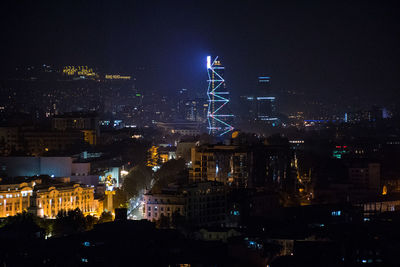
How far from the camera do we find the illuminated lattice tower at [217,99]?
1828 inches

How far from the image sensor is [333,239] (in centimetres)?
1648

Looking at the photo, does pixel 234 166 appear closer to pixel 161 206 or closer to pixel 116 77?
pixel 161 206

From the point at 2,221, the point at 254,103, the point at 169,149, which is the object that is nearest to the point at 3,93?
the point at 169,149

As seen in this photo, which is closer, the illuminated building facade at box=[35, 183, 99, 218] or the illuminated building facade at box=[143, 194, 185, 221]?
the illuminated building facade at box=[143, 194, 185, 221]

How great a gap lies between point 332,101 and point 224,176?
205 feet

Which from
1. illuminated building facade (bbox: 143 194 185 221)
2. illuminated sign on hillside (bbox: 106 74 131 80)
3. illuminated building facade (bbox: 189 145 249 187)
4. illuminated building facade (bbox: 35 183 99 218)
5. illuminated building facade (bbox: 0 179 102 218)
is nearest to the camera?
illuminated building facade (bbox: 143 194 185 221)

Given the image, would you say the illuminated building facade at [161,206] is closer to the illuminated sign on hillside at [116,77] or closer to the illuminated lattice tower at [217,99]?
the illuminated lattice tower at [217,99]

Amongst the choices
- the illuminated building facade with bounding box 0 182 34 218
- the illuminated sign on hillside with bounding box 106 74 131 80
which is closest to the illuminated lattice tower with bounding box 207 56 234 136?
the illuminated sign on hillside with bounding box 106 74 131 80

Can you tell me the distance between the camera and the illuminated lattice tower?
152 feet

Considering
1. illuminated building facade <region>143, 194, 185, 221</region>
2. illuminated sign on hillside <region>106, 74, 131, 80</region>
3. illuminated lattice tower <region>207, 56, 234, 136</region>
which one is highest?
illuminated sign on hillside <region>106, 74, 131, 80</region>

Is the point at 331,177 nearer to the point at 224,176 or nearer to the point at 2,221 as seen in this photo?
the point at 224,176

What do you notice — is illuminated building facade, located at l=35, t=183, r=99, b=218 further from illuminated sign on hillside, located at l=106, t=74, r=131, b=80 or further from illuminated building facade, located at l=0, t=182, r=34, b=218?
illuminated sign on hillside, located at l=106, t=74, r=131, b=80

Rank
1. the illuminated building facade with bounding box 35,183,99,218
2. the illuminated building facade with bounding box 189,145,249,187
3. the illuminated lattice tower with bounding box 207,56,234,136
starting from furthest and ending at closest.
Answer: the illuminated lattice tower with bounding box 207,56,234,136, the illuminated building facade with bounding box 189,145,249,187, the illuminated building facade with bounding box 35,183,99,218

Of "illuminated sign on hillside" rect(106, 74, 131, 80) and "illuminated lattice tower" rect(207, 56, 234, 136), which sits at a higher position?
"illuminated sign on hillside" rect(106, 74, 131, 80)
